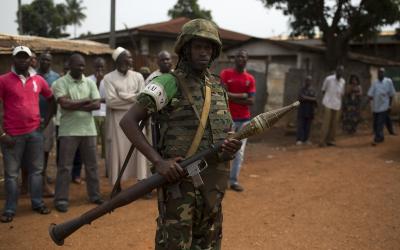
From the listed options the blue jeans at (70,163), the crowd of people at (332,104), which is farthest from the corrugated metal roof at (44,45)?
the crowd of people at (332,104)

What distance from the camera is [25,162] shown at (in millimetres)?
5070

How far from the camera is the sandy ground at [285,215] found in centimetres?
418

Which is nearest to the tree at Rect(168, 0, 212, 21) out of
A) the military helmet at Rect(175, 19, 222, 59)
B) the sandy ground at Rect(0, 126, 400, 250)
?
the sandy ground at Rect(0, 126, 400, 250)

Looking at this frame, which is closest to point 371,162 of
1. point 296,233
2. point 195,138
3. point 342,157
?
point 342,157

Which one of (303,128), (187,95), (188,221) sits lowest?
(303,128)

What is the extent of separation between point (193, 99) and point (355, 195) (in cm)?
429

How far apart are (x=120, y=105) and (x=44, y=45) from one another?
3.04 m

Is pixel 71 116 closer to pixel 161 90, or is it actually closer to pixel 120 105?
pixel 120 105

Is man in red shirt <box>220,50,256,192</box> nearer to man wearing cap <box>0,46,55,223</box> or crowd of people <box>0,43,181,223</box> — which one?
crowd of people <box>0,43,181,223</box>

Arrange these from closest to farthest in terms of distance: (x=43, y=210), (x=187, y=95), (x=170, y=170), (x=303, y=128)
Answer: (x=170, y=170)
(x=187, y=95)
(x=43, y=210)
(x=303, y=128)

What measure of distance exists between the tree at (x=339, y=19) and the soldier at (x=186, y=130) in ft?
47.5

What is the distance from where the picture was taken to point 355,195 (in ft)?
19.4

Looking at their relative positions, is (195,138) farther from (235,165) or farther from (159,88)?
(235,165)

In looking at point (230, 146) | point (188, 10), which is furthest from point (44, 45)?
point (188, 10)
